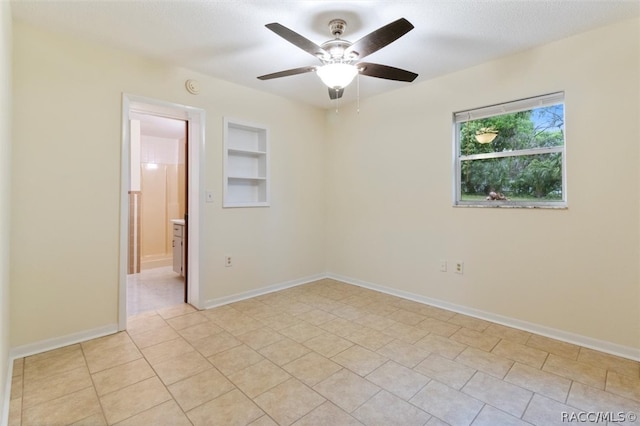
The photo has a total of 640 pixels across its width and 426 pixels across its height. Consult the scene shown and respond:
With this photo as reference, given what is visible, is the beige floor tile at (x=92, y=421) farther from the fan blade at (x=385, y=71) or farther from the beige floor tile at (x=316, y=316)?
the fan blade at (x=385, y=71)

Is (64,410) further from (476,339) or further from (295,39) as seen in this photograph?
(476,339)

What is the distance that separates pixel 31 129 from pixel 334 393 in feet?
9.26

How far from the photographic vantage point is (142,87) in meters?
2.79

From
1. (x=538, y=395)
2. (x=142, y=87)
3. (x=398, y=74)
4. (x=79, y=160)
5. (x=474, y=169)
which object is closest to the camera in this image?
(x=538, y=395)

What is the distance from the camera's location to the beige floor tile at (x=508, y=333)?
2.53 metres

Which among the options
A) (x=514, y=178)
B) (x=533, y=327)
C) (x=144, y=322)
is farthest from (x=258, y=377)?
(x=514, y=178)

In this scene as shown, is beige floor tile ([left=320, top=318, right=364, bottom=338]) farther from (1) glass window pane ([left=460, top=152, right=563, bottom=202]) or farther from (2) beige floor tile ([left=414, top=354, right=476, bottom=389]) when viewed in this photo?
(1) glass window pane ([left=460, top=152, right=563, bottom=202])

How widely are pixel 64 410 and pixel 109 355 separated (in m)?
0.62

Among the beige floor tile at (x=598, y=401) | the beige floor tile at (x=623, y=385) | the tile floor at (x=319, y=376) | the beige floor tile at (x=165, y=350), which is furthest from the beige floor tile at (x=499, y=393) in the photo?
the beige floor tile at (x=165, y=350)

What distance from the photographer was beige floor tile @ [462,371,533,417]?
1718mm

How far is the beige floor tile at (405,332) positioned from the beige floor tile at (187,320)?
5.67 ft

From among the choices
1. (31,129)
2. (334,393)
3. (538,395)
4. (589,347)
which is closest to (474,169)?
(589,347)

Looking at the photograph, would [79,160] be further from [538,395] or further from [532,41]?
[532,41]

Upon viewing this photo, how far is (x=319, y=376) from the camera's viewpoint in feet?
6.61
